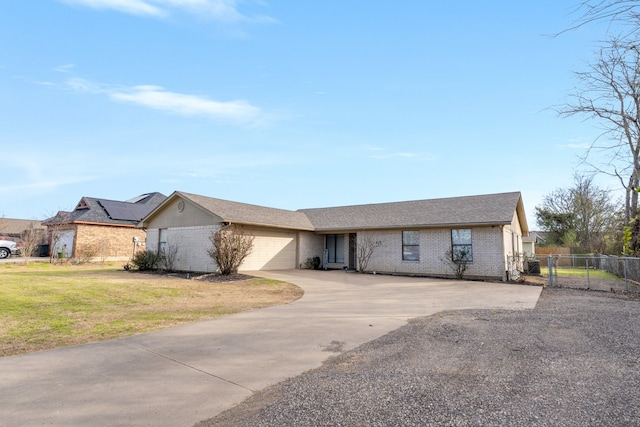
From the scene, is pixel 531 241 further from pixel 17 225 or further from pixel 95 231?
pixel 17 225

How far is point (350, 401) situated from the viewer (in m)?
3.20

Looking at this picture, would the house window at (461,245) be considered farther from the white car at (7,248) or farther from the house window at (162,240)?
the white car at (7,248)

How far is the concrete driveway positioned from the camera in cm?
316

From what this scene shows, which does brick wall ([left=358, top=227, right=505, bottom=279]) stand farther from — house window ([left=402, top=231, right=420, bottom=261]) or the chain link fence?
the chain link fence

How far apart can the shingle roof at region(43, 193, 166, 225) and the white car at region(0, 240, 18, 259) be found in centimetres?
267

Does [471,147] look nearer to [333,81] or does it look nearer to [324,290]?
[333,81]

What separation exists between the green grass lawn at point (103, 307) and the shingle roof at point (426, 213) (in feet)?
26.8

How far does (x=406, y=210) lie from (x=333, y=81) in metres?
10.0

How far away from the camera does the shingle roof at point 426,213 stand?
16484mm

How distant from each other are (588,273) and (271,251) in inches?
590

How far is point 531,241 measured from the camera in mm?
36250

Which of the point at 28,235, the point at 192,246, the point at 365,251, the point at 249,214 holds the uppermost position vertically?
the point at 249,214

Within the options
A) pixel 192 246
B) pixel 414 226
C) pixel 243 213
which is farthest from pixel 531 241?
pixel 192 246

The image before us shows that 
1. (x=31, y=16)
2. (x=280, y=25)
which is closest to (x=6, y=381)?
(x=280, y=25)
